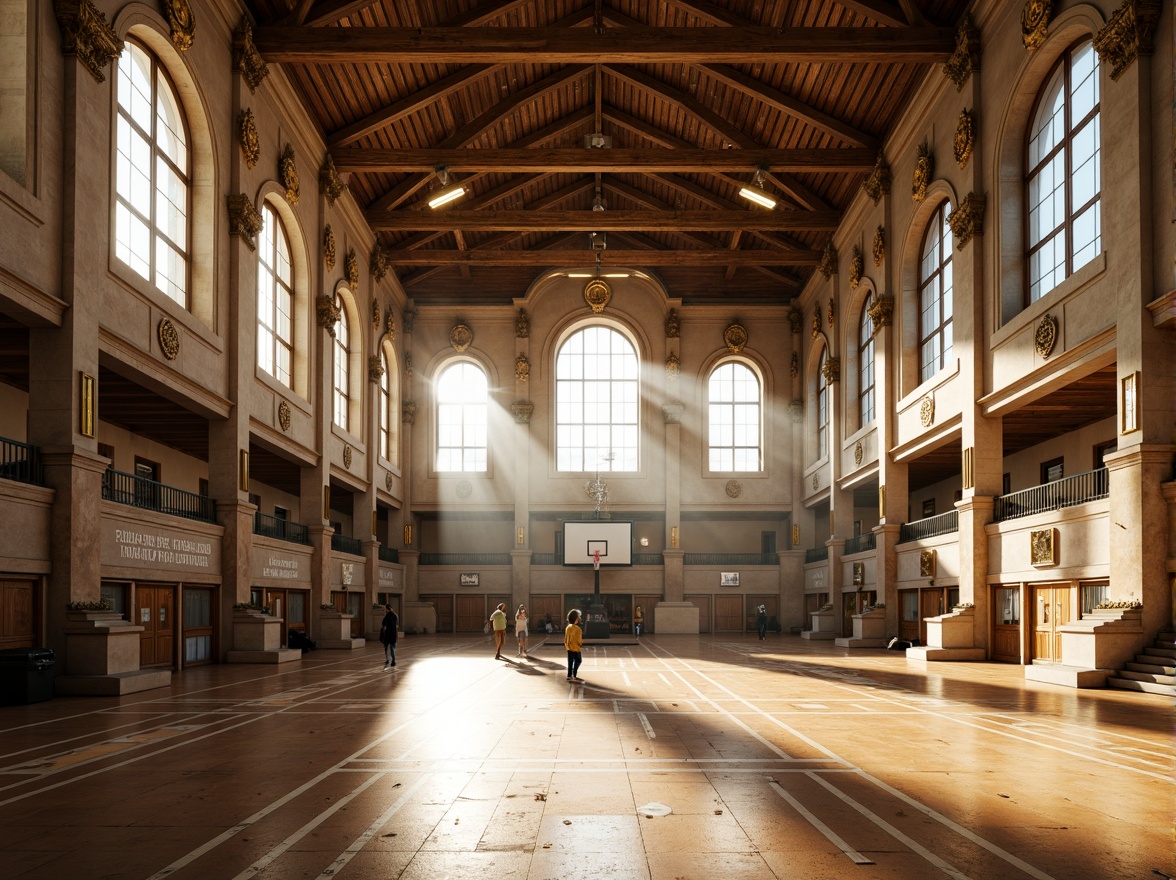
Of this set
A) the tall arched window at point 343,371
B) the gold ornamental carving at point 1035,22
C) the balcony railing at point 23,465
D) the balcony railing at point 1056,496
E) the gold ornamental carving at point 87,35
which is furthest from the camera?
the tall arched window at point 343,371

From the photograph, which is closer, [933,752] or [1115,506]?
[933,752]

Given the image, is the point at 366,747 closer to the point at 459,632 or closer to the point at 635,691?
the point at 635,691

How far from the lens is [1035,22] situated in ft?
69.5

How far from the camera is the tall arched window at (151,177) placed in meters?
19.7

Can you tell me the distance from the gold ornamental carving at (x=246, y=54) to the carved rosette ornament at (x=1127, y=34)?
18.7 m

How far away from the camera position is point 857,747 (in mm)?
10906

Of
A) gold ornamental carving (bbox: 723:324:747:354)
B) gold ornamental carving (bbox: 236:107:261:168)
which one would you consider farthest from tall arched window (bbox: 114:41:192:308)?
gold ornamental carving (bbox: 723:324:747:354)

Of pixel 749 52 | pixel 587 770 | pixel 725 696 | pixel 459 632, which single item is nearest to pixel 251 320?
pixel 749 52

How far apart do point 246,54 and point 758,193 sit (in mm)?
15038

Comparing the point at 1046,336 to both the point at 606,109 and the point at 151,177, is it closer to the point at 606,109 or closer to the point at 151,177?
the point at 151,177

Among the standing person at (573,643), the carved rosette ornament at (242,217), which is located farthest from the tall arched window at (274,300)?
the standing person at (573,643)

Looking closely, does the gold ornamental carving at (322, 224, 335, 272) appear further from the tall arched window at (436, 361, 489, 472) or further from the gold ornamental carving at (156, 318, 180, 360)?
the tall arched window at (436, 361, 489, 472)

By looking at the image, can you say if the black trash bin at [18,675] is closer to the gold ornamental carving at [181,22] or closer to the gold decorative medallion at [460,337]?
the gold ornamental carving at [181,22]

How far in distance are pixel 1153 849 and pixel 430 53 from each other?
2351 centimetres
